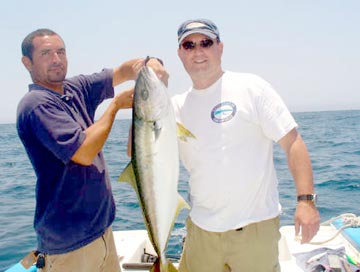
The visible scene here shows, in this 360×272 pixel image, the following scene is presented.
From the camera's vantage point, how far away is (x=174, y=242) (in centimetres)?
670

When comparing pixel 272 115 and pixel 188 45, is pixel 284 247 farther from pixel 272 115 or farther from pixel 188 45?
pixel 188 45

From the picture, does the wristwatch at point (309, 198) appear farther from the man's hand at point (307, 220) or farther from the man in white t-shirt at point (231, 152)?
the man in white t-shirt at point (231, 152)

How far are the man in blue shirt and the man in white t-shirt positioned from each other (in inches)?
25.3

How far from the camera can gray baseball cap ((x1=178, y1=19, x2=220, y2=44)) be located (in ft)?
10.8

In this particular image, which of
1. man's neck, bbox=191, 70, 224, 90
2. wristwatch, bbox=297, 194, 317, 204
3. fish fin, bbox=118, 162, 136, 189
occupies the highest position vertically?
man's neck, bbox=191, 70, 224, 90

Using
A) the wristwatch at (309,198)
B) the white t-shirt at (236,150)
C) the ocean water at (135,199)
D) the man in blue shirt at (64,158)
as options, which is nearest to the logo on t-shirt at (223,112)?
the white t-shirt at (236,150)

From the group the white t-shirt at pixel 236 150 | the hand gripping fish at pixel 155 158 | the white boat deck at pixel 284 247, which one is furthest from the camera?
the white boat deck at pixel 284 247

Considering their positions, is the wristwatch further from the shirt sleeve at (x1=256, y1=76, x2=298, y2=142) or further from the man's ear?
the man's ear

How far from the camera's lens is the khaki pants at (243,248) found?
131 inches

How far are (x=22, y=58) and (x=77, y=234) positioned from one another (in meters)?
1.68

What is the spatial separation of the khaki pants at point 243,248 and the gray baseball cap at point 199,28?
1.69m

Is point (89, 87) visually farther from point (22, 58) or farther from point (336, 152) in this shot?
point (336, 152)

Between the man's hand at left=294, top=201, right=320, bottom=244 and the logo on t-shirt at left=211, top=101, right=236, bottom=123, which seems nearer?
the man's hand at left=294, top=201, right=320, bottom=244

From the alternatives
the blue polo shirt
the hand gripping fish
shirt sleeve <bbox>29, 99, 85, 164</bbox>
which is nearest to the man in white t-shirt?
the hand gripping fish
